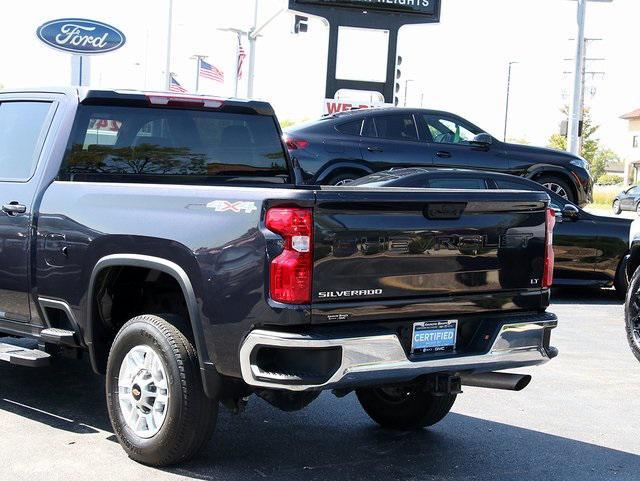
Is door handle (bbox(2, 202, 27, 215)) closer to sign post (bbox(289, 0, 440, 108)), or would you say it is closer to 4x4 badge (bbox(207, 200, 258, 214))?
4x4 badge (bbox(207, 200, 258, 214))

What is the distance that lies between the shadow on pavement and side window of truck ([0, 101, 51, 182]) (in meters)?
1.54

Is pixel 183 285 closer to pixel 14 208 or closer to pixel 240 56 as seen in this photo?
pixel 14 208

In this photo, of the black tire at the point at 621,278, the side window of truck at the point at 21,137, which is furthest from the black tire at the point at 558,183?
the side window of truck at the point at 21,137

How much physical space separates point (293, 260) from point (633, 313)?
4495 mm

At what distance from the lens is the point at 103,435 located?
5977 millimetres

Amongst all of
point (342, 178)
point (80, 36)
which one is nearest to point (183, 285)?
point (342, 178)

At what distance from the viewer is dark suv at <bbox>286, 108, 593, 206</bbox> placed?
46.6 feet

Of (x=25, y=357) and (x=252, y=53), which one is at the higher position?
(x=252, y=53)

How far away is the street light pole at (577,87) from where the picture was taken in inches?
958

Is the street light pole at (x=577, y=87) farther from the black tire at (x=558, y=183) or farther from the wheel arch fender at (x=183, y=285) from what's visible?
the wheel arch fender at (x=183, y=285)

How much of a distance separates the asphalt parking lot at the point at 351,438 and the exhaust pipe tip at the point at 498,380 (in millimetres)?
484

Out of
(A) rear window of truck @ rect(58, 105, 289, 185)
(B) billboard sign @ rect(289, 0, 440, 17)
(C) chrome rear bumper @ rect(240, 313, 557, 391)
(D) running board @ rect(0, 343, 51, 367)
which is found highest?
(B) billboard sign @ rect(289, 0, 440, 17)

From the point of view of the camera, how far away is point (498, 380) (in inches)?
213

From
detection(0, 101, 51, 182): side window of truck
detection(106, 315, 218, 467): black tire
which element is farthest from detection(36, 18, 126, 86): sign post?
detection(106, 315, 218, 467): black tire
